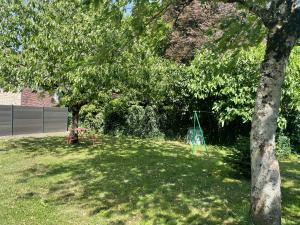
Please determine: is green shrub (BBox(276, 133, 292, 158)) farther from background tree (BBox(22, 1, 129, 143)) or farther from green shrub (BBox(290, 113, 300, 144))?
background tree (BBox(22, 1, 129, 143))

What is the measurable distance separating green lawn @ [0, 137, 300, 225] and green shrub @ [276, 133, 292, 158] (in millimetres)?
1905

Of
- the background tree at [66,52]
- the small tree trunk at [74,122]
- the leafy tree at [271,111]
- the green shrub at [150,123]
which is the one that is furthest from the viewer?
the green shrub at [150,123]

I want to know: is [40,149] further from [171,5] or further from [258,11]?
[258,11]

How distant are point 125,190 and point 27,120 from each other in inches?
633

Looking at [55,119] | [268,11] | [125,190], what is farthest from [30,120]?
[268,11]

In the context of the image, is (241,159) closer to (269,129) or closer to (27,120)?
(269,129)

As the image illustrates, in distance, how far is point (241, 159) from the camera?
9.47 metres

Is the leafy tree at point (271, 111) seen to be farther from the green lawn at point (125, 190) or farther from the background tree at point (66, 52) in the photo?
the background tree at point (66, 52)

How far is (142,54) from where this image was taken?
1490cm

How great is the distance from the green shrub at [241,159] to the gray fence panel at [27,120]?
15126mm

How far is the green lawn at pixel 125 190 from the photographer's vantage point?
637 cm

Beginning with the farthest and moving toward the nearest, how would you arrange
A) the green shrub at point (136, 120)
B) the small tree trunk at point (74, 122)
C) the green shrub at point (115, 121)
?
the green shrub at point (115, 121)
the green shrub at point (136, 120)
the small tree trunk at point (74, 122)

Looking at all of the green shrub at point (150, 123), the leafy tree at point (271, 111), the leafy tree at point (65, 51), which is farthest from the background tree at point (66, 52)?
the leafy tree at point (271, 111)

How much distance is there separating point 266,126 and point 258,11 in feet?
5.08
